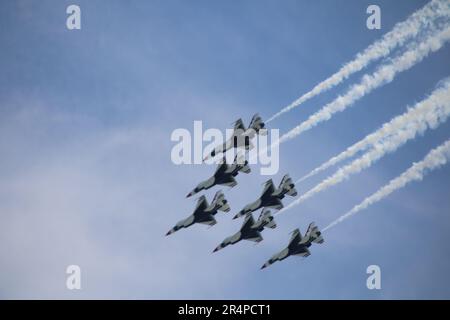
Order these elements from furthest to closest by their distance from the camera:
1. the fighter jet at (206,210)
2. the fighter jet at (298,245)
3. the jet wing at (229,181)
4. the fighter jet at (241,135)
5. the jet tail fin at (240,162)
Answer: the fighter jet at (298,245) → the fighter jet at (206,210) → the jet wing at (229,181) → the jet tail fin at (240,162) → the fighter jet at (241,135)

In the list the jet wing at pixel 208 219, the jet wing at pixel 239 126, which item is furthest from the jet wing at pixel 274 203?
the jet wing at pixel 239 126

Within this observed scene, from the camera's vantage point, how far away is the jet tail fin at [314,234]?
98.3 m

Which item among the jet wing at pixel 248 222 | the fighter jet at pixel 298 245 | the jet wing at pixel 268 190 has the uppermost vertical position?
the jet wing at pixel 268 190

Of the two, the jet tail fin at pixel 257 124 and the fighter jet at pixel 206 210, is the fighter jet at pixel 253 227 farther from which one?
the jet tail fin at pixel 257 124

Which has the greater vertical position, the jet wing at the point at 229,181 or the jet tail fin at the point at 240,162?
the jet tail fin at the point at 240,162

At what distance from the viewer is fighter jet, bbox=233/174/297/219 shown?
312ft

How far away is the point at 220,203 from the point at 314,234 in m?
11.7

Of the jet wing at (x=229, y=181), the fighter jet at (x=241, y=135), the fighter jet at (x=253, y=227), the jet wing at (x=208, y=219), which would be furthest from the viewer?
the fighter jet at (x=253, y=227)

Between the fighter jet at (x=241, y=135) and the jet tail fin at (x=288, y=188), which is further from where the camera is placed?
the jet tail fin at (x=288, y=188)

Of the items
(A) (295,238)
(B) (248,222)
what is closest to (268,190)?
(B) (248,222)
